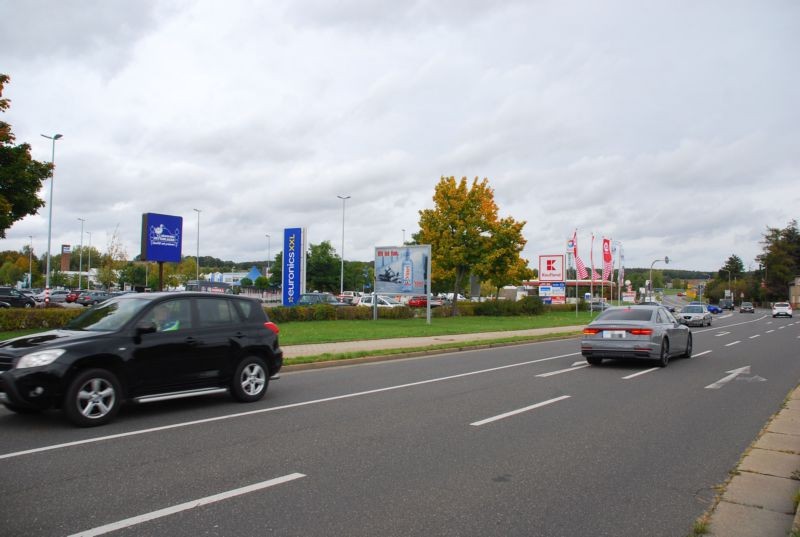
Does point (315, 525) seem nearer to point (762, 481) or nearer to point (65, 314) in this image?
point (762, 481)

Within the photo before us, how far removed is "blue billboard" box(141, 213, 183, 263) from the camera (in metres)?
24.9

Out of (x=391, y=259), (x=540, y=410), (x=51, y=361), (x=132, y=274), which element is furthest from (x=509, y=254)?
(x=132, y=274)

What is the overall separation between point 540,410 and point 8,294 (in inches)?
1735

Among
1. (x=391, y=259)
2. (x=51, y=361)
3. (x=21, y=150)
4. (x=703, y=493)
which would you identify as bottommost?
(x=703, y=493)

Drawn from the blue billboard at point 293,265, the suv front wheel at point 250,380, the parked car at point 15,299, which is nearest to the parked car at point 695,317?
the blue billboard at point 293,265

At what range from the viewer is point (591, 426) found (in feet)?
25.6

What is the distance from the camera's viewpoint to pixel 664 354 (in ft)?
48.0

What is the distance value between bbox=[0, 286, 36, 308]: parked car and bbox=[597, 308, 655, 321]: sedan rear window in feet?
131

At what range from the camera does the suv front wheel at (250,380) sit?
362 inches

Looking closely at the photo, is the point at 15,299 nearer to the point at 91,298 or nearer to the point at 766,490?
the point at 91,298

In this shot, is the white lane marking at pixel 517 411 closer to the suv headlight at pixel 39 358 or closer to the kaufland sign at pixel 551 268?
the suv headlight at pixel 39 358

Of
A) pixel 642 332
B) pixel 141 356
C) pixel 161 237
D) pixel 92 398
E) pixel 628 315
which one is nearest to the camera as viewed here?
pixel 92 398

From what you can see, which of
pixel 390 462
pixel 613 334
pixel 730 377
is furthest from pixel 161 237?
pixel 390 462

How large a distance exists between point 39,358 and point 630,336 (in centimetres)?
1185
